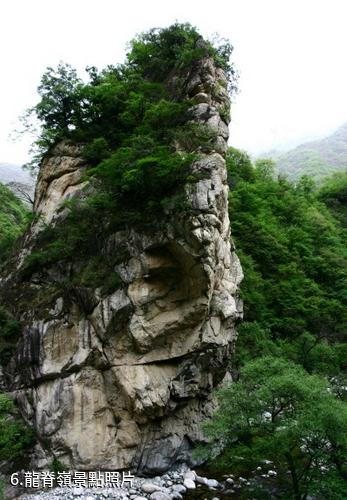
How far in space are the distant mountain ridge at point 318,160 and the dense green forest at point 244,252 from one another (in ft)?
191

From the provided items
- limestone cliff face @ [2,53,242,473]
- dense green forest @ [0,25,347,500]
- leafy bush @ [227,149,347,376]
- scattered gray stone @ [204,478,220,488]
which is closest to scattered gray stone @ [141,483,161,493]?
limestone cliff face @ [2,53,242,473]

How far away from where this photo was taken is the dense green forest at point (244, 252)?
1317cm

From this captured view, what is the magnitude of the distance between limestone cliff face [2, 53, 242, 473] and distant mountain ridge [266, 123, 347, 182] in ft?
247

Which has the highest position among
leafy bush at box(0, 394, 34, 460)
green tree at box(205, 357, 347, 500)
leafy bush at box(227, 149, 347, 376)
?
leafy bush at box(227, 149, 347, 376)

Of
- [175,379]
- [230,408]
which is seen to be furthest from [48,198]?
[230,408]

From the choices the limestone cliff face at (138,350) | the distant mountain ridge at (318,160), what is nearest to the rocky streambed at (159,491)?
the limestone cliff face at (138,350)

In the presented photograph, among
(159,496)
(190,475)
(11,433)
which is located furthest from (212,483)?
(11,433)

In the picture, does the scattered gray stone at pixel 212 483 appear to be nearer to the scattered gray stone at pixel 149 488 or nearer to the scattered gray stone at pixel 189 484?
the scattered gray stone at pixel 189 484

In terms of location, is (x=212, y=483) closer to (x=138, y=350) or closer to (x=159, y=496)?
(x=159, y=496)

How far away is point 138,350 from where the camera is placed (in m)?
18.0

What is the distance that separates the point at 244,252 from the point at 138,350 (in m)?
17.6

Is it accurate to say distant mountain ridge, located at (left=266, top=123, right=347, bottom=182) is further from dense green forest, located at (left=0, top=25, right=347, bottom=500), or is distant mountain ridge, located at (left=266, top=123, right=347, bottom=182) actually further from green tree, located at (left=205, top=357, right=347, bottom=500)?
A: green tree, located at (left=205, top=357, right=347, bottom=500)

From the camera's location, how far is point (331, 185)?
5356cm

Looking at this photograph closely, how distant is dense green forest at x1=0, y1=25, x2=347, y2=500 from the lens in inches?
519
